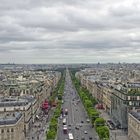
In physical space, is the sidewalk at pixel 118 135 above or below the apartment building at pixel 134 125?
below

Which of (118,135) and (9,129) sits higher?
(9,129)

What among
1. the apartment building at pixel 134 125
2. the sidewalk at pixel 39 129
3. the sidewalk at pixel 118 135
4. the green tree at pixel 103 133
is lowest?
the sidewalk at pixel 39 129

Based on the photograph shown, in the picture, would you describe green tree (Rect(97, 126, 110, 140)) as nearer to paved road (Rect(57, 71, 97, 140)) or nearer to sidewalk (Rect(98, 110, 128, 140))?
sidewalk (Rect(98, 110, 128, 140))

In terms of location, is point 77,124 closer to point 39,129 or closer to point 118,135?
point 39,129

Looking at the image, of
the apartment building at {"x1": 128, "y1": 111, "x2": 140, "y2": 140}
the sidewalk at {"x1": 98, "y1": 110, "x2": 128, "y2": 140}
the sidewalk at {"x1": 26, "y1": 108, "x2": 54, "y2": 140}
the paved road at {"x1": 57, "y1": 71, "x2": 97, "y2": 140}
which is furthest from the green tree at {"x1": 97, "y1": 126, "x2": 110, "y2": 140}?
the sidewalk at {"x1": 26, "y1": 108, "x2": 54, "y2": 140}

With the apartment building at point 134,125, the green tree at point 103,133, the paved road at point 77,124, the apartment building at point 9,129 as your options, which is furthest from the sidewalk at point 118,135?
the apartment building at point 9,129

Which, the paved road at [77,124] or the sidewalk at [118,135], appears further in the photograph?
the paved road at [77,124]

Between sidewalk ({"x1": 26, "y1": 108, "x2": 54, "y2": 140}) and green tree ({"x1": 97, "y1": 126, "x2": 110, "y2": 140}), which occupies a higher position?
green tree ({"x1": 97, "y1": 126, "x2": 110, "y2": 140})

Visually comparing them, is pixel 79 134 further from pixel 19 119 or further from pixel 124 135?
pixel 19 119

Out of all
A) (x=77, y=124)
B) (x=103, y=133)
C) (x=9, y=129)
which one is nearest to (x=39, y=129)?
(x=77, y=124)

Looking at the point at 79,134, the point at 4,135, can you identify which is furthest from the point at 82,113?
the point at 4,135

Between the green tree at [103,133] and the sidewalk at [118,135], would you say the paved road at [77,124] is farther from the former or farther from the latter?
the sidewalk at [118,135]

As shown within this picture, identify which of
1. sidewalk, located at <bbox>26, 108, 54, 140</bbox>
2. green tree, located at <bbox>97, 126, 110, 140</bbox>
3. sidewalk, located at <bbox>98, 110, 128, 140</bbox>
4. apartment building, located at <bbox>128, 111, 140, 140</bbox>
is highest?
apartment building, located at <bbox>128, 111, 140, 140</bbox>

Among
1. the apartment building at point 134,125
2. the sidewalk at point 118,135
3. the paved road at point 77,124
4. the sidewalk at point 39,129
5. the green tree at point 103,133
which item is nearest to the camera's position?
the apartment building at point 134,125
